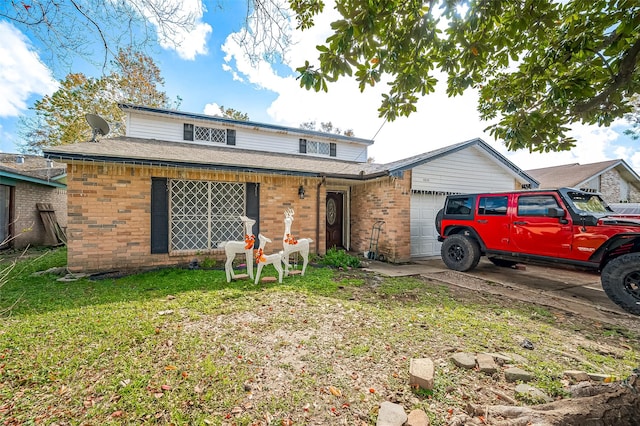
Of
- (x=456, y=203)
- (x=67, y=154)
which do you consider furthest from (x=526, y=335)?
(x=67, y=154)

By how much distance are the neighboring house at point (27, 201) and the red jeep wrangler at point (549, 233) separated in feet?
45.7

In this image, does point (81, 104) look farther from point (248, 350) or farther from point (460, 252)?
point (460, 252)

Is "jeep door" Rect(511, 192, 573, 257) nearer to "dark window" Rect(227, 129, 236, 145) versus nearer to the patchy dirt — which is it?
the patchy dirt

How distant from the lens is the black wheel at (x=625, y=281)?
4207 mm

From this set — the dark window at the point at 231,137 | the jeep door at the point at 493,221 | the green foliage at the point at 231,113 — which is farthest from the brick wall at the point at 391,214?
the green foliage at the point at 231,113

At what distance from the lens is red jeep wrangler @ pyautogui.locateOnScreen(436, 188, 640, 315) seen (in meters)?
4.39

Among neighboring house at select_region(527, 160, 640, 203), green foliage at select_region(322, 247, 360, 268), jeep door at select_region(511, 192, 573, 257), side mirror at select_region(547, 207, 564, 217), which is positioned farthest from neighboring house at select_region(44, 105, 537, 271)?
neighboring house at select_region(527, 160, 640, 203)

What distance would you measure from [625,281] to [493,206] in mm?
2628

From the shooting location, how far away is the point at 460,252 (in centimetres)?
720

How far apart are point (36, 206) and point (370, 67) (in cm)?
1542

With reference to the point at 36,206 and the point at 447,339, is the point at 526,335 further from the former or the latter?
the point at 36,206

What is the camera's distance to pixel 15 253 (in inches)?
368

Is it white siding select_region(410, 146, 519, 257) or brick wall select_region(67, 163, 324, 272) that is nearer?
brick wall select_region(67, 163, 324, 272)

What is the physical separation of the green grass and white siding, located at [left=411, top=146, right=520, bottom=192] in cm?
527
